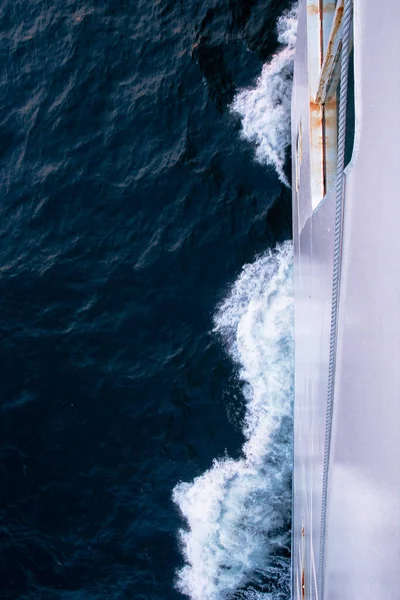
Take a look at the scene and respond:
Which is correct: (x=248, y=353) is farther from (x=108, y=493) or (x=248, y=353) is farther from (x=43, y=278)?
(x=43, y=278)

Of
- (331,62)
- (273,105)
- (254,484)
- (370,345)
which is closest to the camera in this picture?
(370,345)

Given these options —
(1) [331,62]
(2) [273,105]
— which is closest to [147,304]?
(2) [273,105]

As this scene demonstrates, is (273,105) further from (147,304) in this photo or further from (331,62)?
(331,62)

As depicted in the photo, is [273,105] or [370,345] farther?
[273,105]

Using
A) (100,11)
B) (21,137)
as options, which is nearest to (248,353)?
(21,137)

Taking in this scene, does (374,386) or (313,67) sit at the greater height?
(313,67)

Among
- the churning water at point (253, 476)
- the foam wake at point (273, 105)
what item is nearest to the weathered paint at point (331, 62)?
the churning water at point (253, 476)

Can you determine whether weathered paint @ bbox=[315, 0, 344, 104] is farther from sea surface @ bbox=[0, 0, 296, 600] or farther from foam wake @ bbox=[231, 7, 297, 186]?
foam wake @ bbox=[231, 7, 297, 186]
